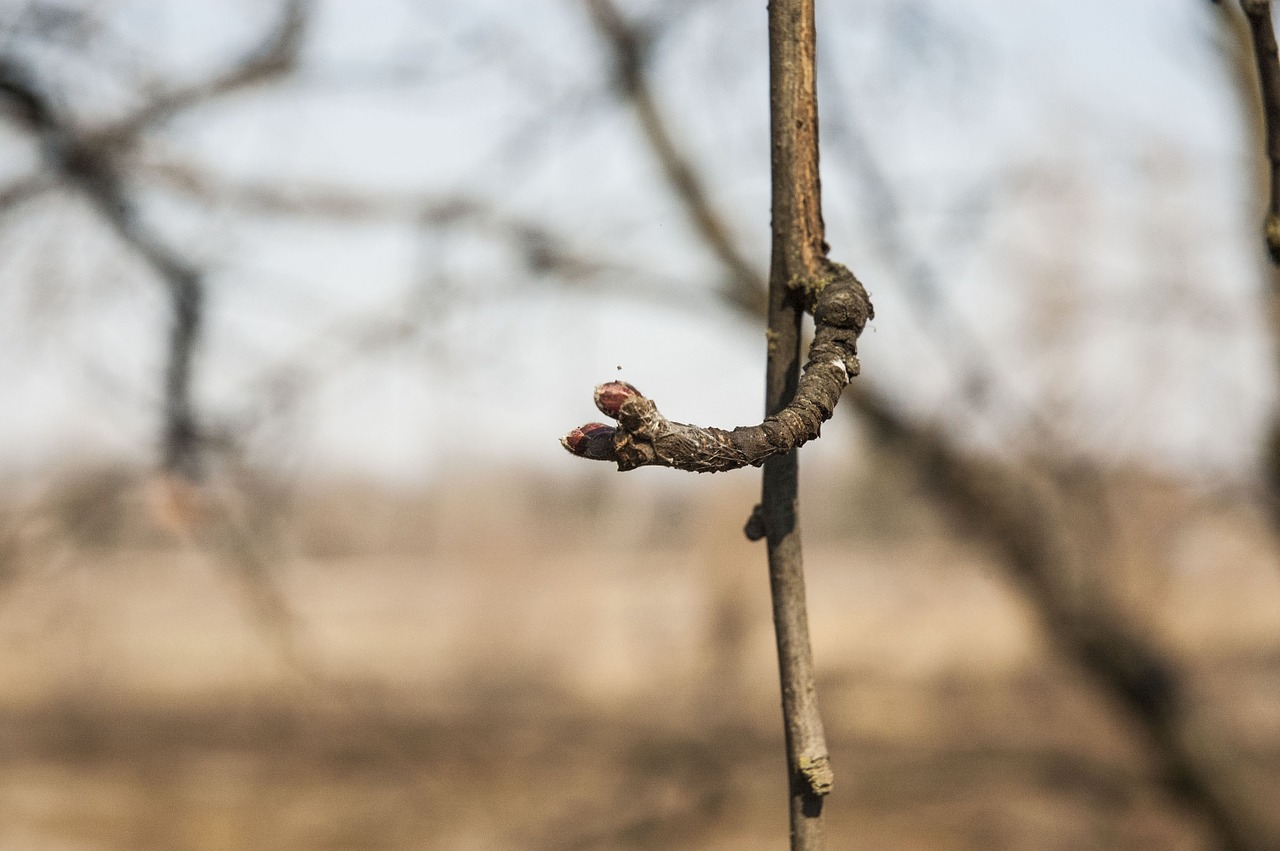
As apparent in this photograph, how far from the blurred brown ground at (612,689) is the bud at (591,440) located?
127 centimetres

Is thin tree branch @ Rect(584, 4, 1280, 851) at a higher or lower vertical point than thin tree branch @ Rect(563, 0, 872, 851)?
higher

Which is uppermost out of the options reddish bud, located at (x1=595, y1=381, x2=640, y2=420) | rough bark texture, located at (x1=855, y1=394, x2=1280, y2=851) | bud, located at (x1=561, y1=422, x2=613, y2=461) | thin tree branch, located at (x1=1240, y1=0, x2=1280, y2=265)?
rough bark texture, located at (x1=855, y1=394, x2=1280, y2=851)

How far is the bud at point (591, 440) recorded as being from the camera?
58 centimetres

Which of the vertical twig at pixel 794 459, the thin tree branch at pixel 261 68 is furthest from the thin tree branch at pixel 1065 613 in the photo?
the vertical twig at pixel 794 459

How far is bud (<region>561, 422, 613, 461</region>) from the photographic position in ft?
1.89

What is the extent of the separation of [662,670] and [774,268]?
708 centimetres

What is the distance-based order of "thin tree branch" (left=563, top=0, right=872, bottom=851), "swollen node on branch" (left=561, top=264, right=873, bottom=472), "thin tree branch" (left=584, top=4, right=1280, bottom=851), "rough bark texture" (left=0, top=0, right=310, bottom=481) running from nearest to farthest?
"swollen node on branch" (left=561, top=264, right=873, bottom=472)
"thin tree branch" (left=563, top=0, right=872, bottom=851)
"rough bark texture" (left=0, top=0, right=310, bottom=481)
"thin tree branch" (left=584, top=4, right=1280, bottom=851)

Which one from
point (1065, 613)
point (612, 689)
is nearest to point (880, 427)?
point (1065, 613)

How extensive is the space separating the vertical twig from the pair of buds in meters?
0.20

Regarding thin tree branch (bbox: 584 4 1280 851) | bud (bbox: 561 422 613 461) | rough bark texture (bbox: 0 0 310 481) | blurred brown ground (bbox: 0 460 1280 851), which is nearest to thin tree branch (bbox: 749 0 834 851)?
bud (bbox: 561 422 613 461)

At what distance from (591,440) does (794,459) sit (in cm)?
23

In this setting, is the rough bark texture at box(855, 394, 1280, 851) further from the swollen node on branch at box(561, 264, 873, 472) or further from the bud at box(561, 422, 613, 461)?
the bud at box(561, 422, 613, 461)

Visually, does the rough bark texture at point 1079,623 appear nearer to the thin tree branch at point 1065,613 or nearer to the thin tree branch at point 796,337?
the thin tree branch at point 1065,613

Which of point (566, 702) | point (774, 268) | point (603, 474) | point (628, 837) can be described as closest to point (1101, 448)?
point (603, 474)
